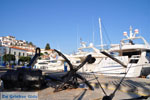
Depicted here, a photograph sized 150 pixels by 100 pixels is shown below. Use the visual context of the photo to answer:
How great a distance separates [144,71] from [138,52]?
2.67 meters

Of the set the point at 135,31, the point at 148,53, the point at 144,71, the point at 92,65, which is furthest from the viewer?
the point at 92,65

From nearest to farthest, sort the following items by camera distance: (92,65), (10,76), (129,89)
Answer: (10,76) < (129,89) < (92,65)

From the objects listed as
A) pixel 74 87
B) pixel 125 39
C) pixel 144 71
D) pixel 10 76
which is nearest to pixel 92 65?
pixel 125 39

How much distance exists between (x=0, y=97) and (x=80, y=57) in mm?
21694

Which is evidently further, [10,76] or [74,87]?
[74,87]

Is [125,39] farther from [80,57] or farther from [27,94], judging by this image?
[27,94]

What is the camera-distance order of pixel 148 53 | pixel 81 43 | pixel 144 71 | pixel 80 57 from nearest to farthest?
1. pixel 144 71
2. pixel 148 53
3. pixel 80 57
4. pixel 81 43

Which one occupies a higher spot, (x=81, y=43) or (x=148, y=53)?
(x=81, y=43)

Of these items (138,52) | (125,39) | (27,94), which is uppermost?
(125,39)

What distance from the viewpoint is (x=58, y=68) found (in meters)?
29.9

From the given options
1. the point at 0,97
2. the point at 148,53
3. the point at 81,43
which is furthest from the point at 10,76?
the point at 81,43

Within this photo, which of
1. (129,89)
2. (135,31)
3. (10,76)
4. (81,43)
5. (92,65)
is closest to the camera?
(10,76)

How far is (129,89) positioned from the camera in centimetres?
692

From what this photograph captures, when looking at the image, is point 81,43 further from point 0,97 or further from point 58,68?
point 0,97
